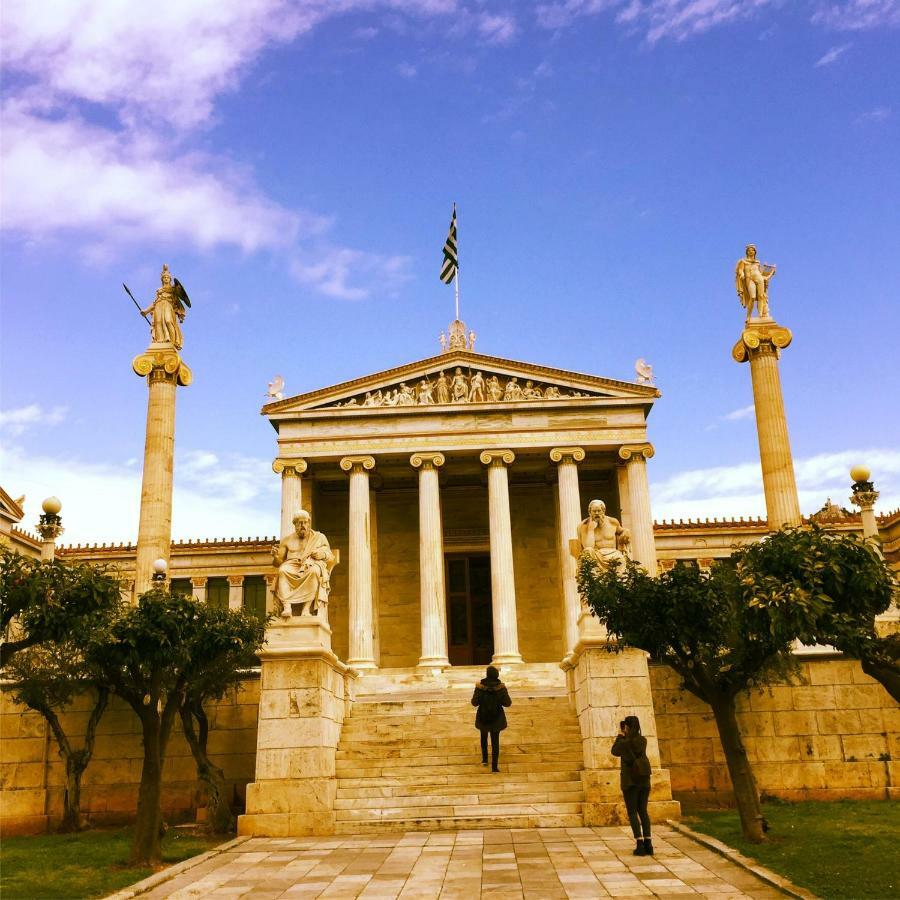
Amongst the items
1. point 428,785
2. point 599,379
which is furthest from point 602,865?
point 599,379

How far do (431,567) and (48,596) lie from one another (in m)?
19.7

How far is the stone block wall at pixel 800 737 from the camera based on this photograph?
18.4m

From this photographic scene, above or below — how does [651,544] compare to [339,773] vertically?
above

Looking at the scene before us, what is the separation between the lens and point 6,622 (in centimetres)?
1200

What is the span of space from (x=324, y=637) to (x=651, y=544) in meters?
17.1

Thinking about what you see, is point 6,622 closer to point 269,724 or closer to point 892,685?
point 269,724

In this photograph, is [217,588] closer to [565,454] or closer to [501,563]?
[501,563]

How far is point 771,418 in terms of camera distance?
2659cm

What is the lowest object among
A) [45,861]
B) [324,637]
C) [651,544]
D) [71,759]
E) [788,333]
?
[45,861]

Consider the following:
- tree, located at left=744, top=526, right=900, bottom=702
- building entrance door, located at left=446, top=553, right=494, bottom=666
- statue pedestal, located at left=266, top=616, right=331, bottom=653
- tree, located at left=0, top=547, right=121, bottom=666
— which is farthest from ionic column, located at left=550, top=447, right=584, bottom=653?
tree, located at left=0, top=547, right=121, bottom=666

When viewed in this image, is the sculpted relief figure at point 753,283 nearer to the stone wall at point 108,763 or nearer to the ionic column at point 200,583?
the stone wall at point 108,763

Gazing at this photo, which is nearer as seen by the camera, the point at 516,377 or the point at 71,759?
the point at 71,759

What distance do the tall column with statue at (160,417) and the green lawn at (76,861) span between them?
10120 mm

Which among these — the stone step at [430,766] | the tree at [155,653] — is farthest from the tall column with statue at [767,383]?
the tree at [155,653]
